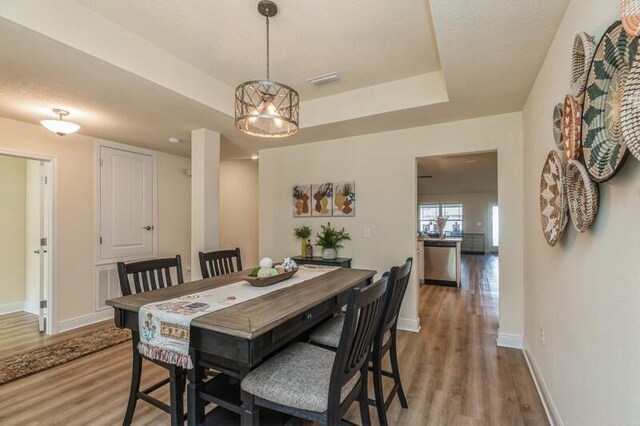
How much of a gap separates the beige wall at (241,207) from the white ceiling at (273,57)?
8.07 ft

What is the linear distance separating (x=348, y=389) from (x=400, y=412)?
0.87 m

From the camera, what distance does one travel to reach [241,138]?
13.2 ft

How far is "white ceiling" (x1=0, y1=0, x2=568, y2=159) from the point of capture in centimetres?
185

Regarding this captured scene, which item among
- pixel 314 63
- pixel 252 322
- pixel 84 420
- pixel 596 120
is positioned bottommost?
pixel 84 420

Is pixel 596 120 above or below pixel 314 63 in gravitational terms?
below

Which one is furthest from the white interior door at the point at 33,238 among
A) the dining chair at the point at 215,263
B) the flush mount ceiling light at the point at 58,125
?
the dining chair at the point at 215,263

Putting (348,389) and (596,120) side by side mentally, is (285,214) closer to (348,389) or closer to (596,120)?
(348,389)

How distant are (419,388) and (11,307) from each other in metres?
5.39

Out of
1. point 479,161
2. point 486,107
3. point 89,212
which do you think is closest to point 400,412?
point 486,107

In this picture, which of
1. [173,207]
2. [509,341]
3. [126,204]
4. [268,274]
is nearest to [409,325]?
[509,341]

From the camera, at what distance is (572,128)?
1411 millimetres

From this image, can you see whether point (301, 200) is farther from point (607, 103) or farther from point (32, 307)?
point (32, 307)

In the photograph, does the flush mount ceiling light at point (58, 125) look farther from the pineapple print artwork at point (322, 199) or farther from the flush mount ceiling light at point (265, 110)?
the pineapple print artwork at point (322, 199)

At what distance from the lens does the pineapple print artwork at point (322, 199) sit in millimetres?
4152
